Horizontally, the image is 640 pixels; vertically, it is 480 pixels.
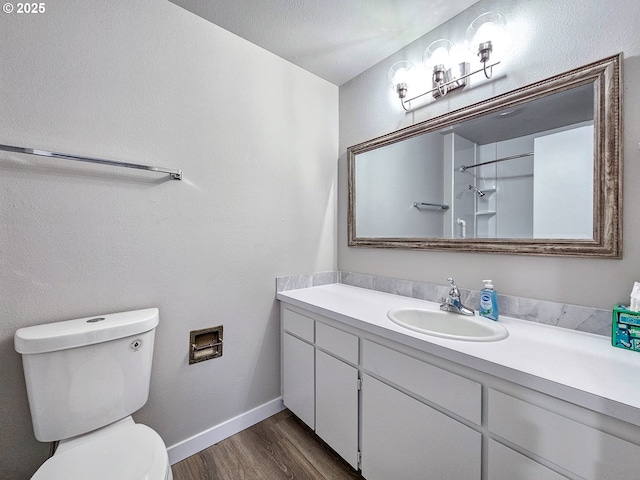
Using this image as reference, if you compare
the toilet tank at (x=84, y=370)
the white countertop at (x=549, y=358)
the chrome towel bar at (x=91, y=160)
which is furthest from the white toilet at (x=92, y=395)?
the white countertop at (x=549, y=358)

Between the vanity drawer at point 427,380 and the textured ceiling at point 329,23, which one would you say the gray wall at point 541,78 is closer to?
the textured ceiling at point 329,23

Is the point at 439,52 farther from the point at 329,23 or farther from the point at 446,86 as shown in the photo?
the point at 329,23

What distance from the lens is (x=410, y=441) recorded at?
1020 millimetres

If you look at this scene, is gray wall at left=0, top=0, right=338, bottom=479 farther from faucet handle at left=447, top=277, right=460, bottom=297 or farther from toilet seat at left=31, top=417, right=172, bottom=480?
faucet handle at left=447, top=277, right=460, bottom=297

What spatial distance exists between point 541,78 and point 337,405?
172 centimetres

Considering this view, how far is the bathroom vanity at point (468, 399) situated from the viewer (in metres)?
0.67

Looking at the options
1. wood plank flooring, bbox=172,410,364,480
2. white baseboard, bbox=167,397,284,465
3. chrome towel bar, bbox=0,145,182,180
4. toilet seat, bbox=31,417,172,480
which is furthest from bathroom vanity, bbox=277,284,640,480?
chrome towel bar, bbox=0,145,182,180

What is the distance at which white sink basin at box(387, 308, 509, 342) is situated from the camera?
3.63 ft

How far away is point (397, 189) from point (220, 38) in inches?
52.4

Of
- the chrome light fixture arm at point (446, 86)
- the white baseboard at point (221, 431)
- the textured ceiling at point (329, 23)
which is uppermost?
the textured ceiling at point (329, 23)

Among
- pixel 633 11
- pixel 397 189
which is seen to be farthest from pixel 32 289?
pixel 633 11

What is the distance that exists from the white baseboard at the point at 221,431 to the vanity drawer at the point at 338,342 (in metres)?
0.66

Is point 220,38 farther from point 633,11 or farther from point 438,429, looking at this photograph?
point 438,429

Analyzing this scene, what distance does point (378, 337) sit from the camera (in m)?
1.14
